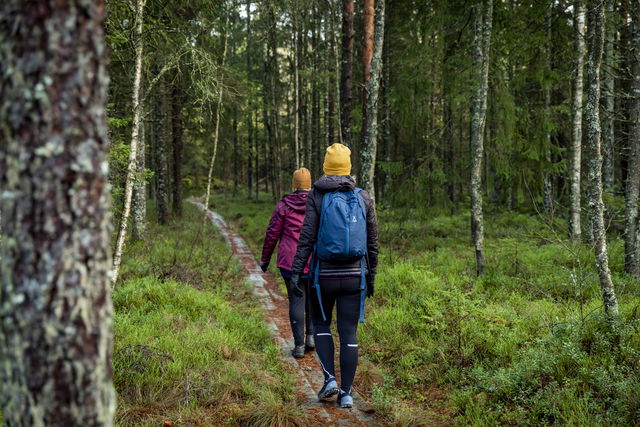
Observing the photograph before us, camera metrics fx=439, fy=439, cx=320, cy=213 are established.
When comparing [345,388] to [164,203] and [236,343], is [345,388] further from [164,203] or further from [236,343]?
[164,203]

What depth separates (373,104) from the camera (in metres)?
9.81

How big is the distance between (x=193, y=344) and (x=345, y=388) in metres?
2.03

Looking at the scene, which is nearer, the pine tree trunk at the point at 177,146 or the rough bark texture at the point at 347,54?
the rough bark texture at the point at 347,54

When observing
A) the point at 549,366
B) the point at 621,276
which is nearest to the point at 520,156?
the point at 621,276

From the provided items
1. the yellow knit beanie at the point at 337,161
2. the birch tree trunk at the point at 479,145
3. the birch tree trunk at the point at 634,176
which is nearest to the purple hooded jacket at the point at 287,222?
the yellow knit beanie at the point at 337,161

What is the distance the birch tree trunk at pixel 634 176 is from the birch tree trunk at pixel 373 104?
4.67 m

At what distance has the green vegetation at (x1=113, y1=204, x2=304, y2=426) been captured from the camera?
13.2ft

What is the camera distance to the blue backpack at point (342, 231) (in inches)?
166

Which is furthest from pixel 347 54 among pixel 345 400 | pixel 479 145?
pixel 345 400

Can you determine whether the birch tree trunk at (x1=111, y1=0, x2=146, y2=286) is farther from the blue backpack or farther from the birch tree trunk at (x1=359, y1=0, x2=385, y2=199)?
the birch tree trunk at (x1=359, y1=0, x2=385, y2=199)

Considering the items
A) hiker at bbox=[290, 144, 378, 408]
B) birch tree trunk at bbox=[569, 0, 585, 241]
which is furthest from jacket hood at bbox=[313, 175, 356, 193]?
birch tree trunk at bbox=[569, 0, 585, 241]

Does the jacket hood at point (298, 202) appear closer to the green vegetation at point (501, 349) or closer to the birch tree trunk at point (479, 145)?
the green vegetation at point (501, 349)

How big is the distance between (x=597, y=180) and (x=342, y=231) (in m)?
3.50

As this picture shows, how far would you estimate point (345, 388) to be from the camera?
4484 millimetres
